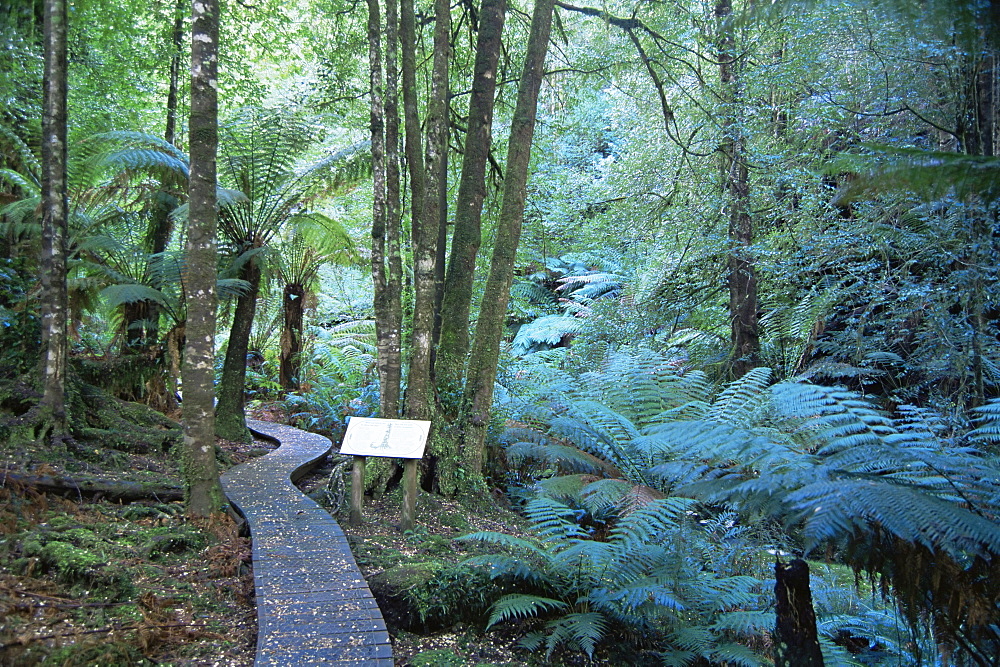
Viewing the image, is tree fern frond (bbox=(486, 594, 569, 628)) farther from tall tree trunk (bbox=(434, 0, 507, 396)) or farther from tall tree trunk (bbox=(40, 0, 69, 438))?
tall tree trunk (bbox=(40, 0, 69, 438))

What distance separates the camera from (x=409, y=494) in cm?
462

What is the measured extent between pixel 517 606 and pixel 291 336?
8981 mm

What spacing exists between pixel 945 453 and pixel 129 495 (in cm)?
513

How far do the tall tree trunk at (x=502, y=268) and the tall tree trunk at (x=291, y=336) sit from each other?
20.9 feet

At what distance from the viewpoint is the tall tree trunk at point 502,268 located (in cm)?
568

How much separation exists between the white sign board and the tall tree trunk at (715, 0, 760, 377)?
14.3ft

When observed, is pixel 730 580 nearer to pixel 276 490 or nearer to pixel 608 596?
pixel 608 596

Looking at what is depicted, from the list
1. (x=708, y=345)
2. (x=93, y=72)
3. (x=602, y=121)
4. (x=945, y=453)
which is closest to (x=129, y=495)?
(x=945, y=453)

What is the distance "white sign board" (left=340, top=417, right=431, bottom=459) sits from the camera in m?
4.54

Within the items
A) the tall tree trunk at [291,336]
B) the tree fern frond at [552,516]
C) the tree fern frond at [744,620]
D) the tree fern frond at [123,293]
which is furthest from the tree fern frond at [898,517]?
the tall tree trunk at [291,336]

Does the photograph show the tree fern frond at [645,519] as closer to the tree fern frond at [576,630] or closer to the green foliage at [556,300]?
the tree fern frond at [576,630]

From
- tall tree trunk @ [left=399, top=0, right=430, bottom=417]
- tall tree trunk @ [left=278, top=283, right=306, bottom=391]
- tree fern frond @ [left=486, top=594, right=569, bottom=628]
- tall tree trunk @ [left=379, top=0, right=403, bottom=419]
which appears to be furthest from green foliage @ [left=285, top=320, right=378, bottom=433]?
tree fern frond @ [left=486, top=594, right=569, bottom=628]

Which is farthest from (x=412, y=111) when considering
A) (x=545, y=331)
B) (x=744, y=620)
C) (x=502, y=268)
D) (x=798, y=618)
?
(x=545, y=331)

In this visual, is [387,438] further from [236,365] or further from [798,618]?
[236,365]
